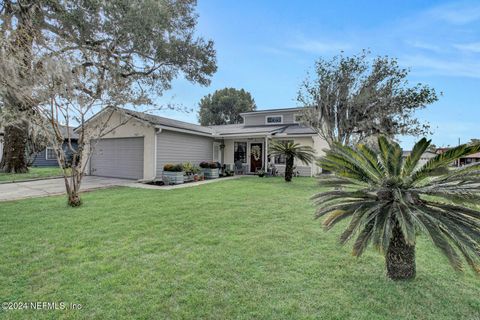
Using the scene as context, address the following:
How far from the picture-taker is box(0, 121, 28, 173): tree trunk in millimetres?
14906

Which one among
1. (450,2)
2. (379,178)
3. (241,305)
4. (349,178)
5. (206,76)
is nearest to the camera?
(241,305)

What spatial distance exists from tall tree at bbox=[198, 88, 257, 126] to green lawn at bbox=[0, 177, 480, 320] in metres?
34.4

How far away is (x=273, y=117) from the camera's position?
2077 cm

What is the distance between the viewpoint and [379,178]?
3.19 meters

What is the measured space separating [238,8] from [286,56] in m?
3.74

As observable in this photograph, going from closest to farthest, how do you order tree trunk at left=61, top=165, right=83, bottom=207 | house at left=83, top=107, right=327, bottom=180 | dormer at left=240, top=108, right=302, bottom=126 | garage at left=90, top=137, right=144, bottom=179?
tree trunk at left=61, top=165, right=83, bottom=207, house at left=83, top=107, right=327, bottom=180, garage at left=90, top=137, right=144, bottom=179, dormer at left=240, top=108, right=302, bottom=126

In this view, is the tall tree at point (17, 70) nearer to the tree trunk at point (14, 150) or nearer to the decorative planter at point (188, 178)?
the tree trunk at point (14, 150)

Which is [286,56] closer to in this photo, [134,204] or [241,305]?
[134,204]

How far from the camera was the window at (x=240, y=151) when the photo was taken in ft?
59.6

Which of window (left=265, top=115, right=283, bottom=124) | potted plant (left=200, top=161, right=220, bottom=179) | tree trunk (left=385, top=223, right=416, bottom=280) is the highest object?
window (left=265, top=115, right=283, bottom=124)

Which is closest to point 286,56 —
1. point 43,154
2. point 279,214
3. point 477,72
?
point 477,72

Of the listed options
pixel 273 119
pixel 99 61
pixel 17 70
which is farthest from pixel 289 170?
pixel 17 70

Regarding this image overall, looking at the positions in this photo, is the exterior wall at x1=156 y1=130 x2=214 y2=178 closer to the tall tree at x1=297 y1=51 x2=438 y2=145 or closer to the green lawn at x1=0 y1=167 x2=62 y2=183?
the green lawn at x1=0 y1=167 x2=62 y2=183

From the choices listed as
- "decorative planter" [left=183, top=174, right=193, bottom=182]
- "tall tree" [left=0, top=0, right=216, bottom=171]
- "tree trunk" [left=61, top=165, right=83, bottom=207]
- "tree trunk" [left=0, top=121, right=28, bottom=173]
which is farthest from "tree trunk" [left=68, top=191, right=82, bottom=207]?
"tree trunk" [left=0, top=121, right=28, bottom=173]
